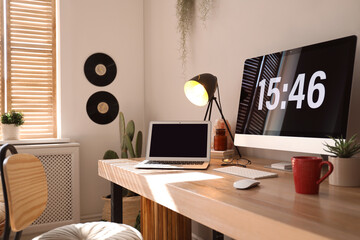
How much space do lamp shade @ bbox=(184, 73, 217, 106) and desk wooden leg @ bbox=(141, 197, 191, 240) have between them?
65 cm

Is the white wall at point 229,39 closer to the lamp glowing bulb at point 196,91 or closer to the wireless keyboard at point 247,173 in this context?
the lamp glowing bulb at point 196,91

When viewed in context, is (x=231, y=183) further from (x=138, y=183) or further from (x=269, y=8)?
(x=269, y=8)

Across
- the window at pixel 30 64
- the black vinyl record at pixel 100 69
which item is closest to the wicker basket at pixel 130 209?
the window at pixel 30 64

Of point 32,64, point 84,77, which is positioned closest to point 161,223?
point 84,77

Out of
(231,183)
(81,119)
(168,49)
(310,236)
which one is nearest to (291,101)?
(231,183)

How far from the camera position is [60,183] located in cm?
312

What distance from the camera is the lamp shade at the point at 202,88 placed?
A: 2.01m

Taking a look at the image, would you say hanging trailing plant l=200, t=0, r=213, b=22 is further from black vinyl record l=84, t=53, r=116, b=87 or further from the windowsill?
the windowsill

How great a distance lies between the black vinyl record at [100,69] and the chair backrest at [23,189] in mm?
1851

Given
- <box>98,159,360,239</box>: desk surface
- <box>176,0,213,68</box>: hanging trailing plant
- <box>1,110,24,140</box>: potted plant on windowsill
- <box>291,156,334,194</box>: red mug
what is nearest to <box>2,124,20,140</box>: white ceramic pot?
<box>1,110,24,140</box>: potted plant on windowsill

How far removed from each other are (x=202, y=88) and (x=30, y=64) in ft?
6.23

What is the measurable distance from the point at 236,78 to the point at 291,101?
739 mm

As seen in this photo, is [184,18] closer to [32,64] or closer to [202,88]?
[202,88]

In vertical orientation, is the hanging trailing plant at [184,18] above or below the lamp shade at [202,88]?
above
